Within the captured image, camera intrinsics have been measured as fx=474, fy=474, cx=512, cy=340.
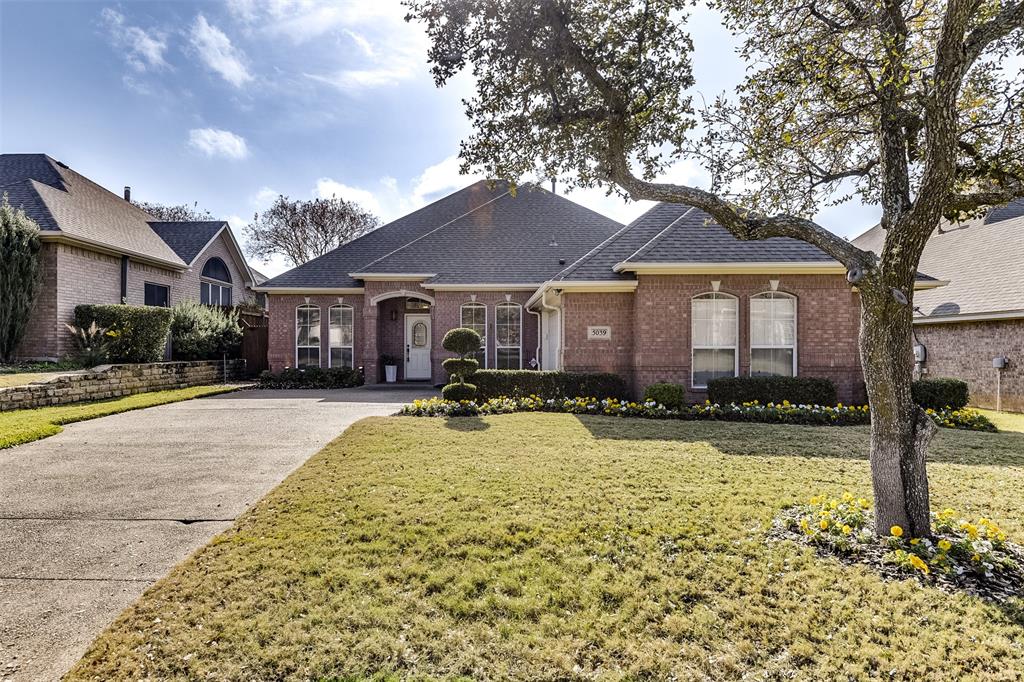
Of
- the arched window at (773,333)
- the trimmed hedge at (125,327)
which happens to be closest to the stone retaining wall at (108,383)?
the trimmed hedge at (125,327)

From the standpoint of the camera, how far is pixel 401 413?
998cm

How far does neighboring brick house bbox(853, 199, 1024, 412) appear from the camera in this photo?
12219 mm

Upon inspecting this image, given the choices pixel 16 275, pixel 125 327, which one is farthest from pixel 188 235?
pixel 125 327

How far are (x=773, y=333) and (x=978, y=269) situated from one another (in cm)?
880

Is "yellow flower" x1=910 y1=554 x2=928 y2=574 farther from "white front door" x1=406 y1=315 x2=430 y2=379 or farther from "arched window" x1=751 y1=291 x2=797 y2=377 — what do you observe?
"white front door" x1=406 y1=315 x2=430 y2=379

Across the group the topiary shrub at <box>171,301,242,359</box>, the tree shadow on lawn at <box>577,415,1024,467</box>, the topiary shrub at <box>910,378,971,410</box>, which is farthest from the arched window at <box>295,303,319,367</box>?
the topiary shrub at <box>910,378,971,410</box>

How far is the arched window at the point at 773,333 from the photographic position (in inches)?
443

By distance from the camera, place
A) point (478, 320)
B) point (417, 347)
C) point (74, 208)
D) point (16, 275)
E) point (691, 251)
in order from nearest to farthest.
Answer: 1. point (691, 251)
2. point (16, 275)
3. point (74, 208)
4. point (478, 320)
5. point (417, 347)

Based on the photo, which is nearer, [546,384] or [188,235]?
[546,384]

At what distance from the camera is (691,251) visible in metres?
11.2

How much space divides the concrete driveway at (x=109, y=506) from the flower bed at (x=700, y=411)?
2.21 metres

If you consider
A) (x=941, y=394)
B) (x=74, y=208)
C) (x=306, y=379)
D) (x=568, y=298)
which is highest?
(x=74, y=208)

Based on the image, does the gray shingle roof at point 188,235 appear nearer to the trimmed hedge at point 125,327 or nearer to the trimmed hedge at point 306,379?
the trimmed hedge at point 125,327

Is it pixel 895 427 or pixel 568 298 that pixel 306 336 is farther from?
pixel 895 427
